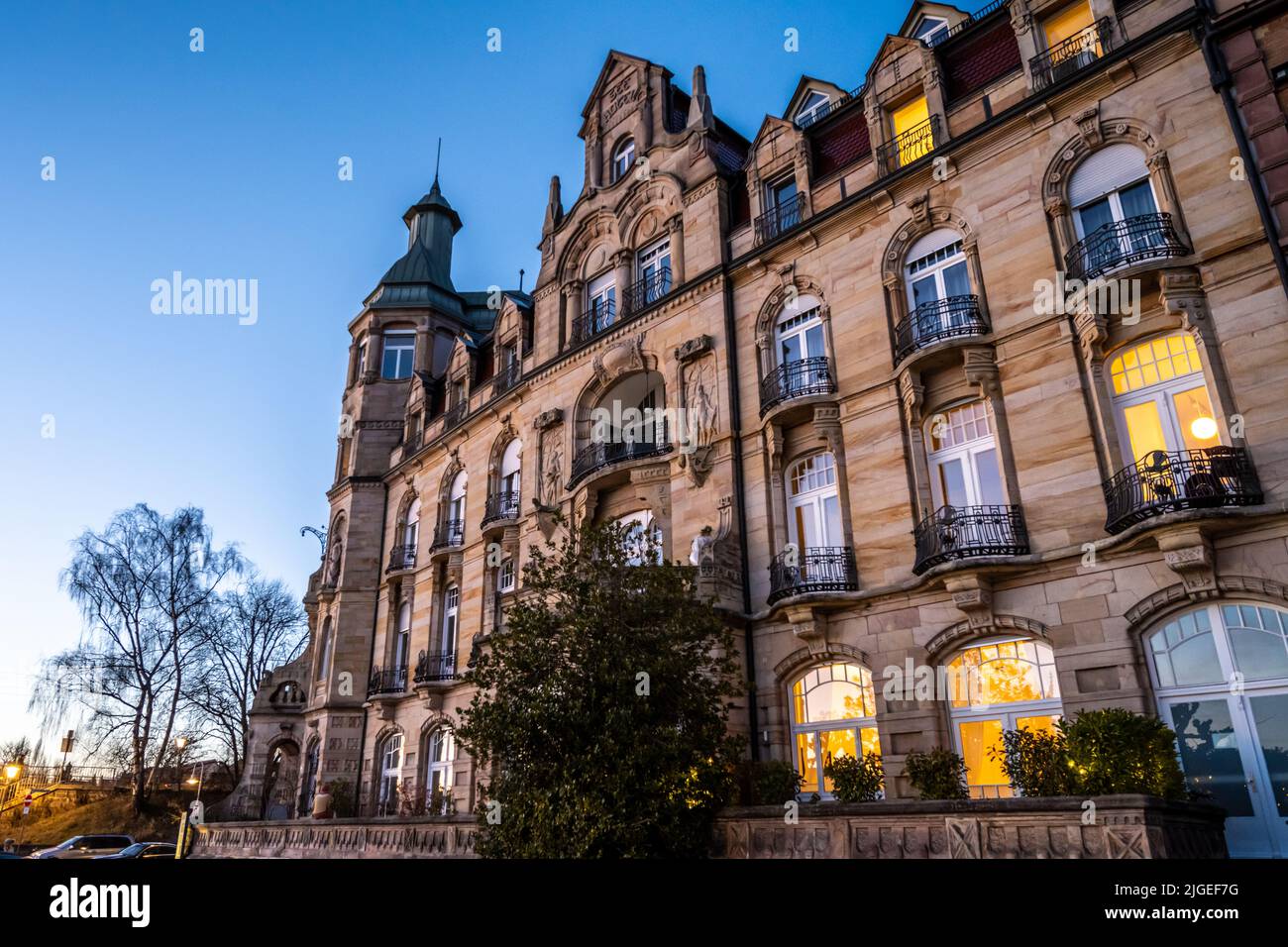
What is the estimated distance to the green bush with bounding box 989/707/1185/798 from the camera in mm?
10938

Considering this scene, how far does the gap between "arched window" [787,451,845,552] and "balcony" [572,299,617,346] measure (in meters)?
8.93

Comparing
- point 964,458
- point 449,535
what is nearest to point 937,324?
point 964,458

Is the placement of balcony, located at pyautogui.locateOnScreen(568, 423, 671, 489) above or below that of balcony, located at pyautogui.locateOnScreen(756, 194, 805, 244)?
below

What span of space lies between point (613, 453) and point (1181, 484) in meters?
14.4

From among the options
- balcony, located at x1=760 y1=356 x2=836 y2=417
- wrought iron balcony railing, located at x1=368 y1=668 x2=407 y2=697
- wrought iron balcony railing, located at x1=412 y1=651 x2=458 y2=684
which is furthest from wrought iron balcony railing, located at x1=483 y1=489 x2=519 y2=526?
balcony, located at x1=760 y1=356 x2=836 y2=417

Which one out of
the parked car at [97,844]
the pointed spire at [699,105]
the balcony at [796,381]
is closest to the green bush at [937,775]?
the balcony at [796,381]

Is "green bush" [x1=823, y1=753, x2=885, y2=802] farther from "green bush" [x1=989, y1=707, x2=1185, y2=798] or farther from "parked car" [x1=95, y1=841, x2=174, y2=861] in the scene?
"parked car" [x1=95, y1=841, x2=174, y2=861]

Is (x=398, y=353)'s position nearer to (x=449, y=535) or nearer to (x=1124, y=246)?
(x=449, y=535)

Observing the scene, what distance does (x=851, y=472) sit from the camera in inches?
715

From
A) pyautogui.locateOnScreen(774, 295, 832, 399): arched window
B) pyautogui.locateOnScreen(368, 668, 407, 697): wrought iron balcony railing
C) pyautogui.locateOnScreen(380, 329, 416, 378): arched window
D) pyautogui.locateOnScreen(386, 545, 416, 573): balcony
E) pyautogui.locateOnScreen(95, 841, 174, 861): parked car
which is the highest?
pyautogui.locateOnScreen(380, 329, 416, 378): arched window

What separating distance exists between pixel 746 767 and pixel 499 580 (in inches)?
521

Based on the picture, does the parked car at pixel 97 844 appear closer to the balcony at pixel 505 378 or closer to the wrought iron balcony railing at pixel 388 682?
the wrought iron balcony railing at pixel 388 682

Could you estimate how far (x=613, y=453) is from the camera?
24.1 m
